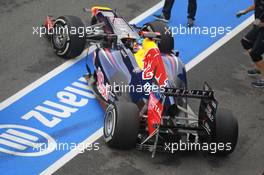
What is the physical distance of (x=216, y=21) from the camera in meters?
13.6

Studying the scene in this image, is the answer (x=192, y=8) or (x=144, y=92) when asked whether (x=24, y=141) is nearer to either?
(x=144, y=92)

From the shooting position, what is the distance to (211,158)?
8984mm

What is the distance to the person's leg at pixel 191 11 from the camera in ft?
42.4

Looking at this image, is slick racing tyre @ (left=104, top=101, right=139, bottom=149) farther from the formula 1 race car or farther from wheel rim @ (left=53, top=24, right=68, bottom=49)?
wheel rim @ (left=53, top=24, right=68, bottom=49)

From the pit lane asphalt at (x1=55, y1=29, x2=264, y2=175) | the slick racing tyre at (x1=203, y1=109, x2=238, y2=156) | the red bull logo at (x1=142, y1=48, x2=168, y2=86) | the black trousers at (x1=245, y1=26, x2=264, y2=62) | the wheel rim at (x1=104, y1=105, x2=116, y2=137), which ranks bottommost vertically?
the pit lane asphalt at (x1=55, y1=29, x2=264, y2=175)

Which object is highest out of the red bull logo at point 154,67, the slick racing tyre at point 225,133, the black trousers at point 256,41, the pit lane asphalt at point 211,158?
the red bull logo at point 154,67

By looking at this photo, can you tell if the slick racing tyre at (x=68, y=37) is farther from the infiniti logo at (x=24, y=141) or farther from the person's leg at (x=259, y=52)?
the person's leg at (x=259, y=52)

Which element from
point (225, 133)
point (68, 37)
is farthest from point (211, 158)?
point (68, 37)

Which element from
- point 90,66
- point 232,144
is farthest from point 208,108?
point 90,66

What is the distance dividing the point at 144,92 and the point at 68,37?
96.2 inches

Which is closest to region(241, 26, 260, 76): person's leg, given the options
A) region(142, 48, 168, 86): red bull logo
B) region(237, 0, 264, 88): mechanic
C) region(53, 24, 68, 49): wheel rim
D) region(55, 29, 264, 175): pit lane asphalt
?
region(237, 0, 264, 88): mechanic

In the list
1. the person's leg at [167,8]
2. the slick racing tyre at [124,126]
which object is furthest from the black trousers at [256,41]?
the slick racing tyre at [124,126]

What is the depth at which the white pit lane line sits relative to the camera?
8688 mm

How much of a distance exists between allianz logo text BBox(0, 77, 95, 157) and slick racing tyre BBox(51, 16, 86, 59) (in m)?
0.59
